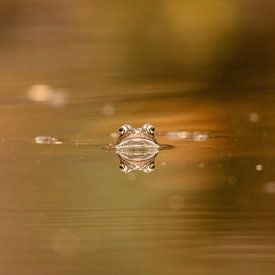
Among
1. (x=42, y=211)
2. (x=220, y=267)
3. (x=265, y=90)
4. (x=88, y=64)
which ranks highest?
(x=88, y=64)

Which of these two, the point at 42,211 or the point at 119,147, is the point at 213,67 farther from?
the point at 42,211

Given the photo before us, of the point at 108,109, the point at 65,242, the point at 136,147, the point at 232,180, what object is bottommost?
the point at 65,242

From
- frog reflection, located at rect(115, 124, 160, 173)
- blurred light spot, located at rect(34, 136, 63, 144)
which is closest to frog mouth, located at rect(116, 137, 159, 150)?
frog reflection, located at rect(115, 124, 160, 173)

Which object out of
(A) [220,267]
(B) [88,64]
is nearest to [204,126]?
(B) [88,64]

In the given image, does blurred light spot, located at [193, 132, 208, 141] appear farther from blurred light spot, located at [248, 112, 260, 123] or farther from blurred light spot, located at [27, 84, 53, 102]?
blurred light spot, located at [27, 84, 53, 102]

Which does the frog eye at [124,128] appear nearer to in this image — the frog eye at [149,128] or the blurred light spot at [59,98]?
the frog eye at [149,128]

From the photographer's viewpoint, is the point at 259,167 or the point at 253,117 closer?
the point at 259,167

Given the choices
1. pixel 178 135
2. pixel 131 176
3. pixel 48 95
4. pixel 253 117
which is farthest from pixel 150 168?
pixel 48 95

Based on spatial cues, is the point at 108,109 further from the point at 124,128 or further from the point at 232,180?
the point at 232,180
